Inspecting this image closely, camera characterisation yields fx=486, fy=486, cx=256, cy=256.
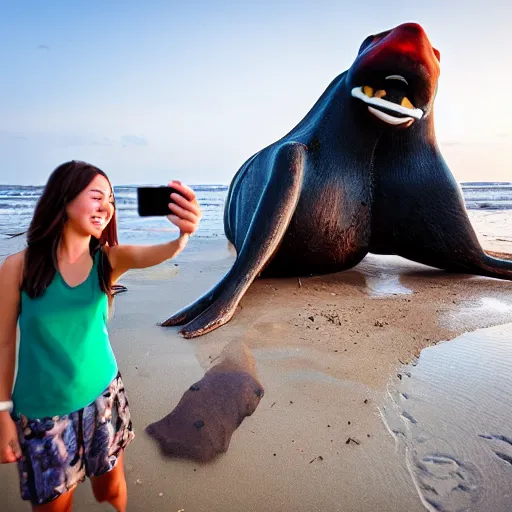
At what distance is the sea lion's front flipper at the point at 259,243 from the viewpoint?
10.5 ft

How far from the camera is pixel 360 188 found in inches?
170

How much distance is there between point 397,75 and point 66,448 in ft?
11.2

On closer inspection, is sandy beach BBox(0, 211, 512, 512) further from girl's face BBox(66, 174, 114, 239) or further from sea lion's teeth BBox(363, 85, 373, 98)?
sea lion's teeth BBox(363, 85, 373, 98)

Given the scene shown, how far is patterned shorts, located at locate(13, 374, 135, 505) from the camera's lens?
129 centimetres

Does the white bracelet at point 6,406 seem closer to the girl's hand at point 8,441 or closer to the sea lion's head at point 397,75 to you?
the girl's hand at point 8,441

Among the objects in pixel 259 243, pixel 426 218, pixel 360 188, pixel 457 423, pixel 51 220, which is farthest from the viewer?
pixel 426 218

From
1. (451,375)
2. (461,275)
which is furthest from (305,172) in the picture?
(451,375)

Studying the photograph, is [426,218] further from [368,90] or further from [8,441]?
[8,441]

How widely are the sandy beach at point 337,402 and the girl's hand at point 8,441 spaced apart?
1.33ft

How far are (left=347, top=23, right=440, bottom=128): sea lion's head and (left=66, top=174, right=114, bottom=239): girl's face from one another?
289cm

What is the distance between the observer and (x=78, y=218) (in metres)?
1.39

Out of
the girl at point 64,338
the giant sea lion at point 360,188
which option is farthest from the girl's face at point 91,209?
the giant sea lion at point 360,188

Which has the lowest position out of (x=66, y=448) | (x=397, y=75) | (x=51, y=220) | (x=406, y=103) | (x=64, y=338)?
(x=66, y=448)

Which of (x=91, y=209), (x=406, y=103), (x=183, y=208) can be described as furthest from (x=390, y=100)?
(x=91, y=209)
